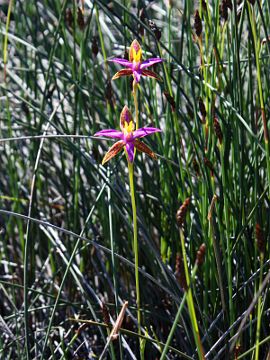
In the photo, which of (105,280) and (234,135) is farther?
(105,280)

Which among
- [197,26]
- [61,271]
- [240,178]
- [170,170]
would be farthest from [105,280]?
[197,26]

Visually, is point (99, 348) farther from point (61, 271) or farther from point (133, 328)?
point (61, 271)

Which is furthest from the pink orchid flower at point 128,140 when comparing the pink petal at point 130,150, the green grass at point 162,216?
the green grass at point 162,216

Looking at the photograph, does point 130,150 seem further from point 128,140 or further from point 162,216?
point 162,216

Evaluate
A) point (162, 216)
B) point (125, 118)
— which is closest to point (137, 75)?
point (125, 118)

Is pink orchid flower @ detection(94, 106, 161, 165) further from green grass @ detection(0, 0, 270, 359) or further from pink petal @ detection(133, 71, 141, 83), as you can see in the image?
green grass @ detection(0, 0, 270, 359)

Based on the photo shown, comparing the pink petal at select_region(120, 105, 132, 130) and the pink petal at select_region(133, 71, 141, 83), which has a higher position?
the pink petal at select_region(133, 71, 141, 83)

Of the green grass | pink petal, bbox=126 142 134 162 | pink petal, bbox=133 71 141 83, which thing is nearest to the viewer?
pink petal, bbox=126 142 134 162

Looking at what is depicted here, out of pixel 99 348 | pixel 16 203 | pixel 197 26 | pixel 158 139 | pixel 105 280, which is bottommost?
pixel 99 348

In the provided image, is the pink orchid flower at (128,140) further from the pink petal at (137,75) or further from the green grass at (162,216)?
the green grass at (162,216)

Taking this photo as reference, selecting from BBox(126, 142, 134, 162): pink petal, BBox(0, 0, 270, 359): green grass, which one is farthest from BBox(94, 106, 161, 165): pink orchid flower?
BBox(0, 0, 270, 359): green grass

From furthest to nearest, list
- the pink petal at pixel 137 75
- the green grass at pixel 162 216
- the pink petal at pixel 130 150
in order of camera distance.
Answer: the green grass at pixel 162 216
the pink petal at pixel 137 75
the pink petal at pixel 130 150
